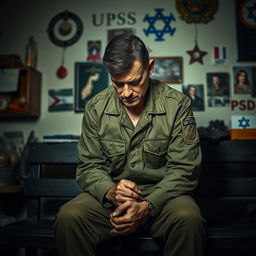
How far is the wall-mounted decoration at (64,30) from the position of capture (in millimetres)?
2580

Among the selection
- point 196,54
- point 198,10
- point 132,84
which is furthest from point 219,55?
point 132,84

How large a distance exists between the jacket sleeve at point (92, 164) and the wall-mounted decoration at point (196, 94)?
1.06m

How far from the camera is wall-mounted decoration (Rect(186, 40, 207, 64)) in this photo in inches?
96.3

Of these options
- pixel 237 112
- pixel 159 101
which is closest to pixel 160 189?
pixel 159 101

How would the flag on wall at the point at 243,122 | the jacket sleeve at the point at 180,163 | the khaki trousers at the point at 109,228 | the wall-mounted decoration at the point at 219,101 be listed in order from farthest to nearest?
1. the wall-mounted decoration at the point at 219,101
2. the flag on wall at the point at 243,122
3. the jacket sleeve at the point at 180,163
4. the khaki trousers at the point at 109,228

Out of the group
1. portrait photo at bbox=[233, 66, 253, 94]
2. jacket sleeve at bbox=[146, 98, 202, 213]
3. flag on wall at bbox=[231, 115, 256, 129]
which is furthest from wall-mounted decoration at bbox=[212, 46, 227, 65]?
jacket sleeve at bbox=[146, 98, 202, 213]

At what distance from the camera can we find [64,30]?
8.51ft

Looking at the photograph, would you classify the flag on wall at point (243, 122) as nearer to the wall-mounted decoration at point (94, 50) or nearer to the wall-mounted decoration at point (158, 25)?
the wall-mounted decoration at point (158, 25)

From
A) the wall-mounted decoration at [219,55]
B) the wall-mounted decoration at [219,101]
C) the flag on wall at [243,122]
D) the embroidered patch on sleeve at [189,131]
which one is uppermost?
the wall-mounted decoration at [219,55]

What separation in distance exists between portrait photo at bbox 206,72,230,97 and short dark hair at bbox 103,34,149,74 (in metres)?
1.11

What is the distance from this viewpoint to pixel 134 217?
4.10 feet

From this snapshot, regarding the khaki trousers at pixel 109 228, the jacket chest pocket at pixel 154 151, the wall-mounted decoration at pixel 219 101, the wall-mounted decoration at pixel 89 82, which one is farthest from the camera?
the wall-mounted decoration at pixel 89 82

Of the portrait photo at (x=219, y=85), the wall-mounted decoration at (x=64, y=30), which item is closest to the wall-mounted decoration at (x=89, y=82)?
the wall-mounted decoration at (x=64, y=30)

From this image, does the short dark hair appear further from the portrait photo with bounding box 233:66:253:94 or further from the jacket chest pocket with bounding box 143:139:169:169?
the portrait photo with bounding box 233:66:253:94
